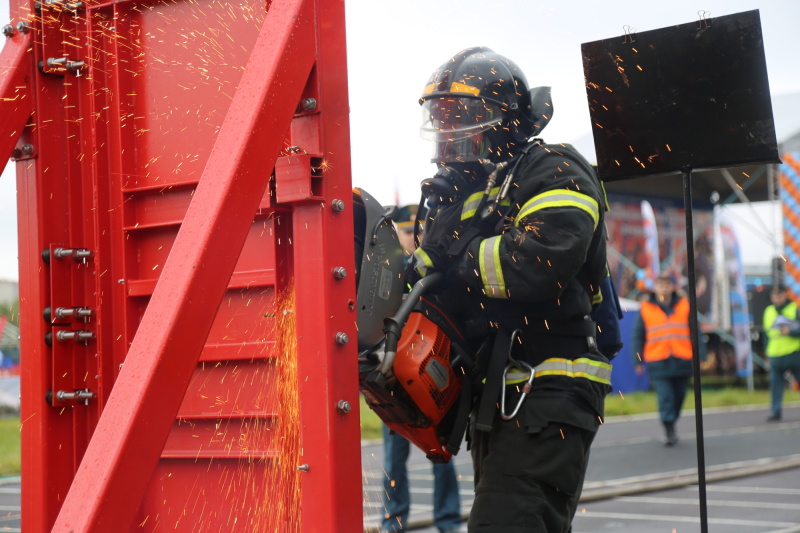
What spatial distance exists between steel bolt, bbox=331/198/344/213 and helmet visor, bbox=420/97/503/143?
0.99 m

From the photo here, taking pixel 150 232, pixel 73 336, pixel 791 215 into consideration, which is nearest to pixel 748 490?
pixel 150 232

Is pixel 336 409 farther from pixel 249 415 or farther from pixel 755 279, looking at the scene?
pixel 755 279

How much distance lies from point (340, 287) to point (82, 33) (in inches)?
55.0

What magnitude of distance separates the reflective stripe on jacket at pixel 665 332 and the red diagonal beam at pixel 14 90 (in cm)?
907

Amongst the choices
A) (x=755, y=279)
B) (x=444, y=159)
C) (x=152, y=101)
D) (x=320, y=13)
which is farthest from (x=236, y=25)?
(x=755, y=279)

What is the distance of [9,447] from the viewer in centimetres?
1077

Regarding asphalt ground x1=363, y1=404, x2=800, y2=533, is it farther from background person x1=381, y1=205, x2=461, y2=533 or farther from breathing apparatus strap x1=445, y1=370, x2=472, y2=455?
breathing apparatus strap x1=445, y1=370, x2=472, y2=455

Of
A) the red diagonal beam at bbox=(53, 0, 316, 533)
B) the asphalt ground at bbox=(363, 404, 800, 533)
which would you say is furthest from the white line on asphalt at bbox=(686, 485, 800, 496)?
the red diagonal beam at bbox=(53, 0, 316, 533)

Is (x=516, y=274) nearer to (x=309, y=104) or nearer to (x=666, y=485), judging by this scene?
(x=309, y=104)

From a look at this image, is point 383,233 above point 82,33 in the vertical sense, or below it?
below

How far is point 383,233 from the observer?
2.84 meters

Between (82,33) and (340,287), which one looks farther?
(82,33)

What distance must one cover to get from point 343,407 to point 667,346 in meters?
9.24

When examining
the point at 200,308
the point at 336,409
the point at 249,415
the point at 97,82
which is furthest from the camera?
the point at 97,82
